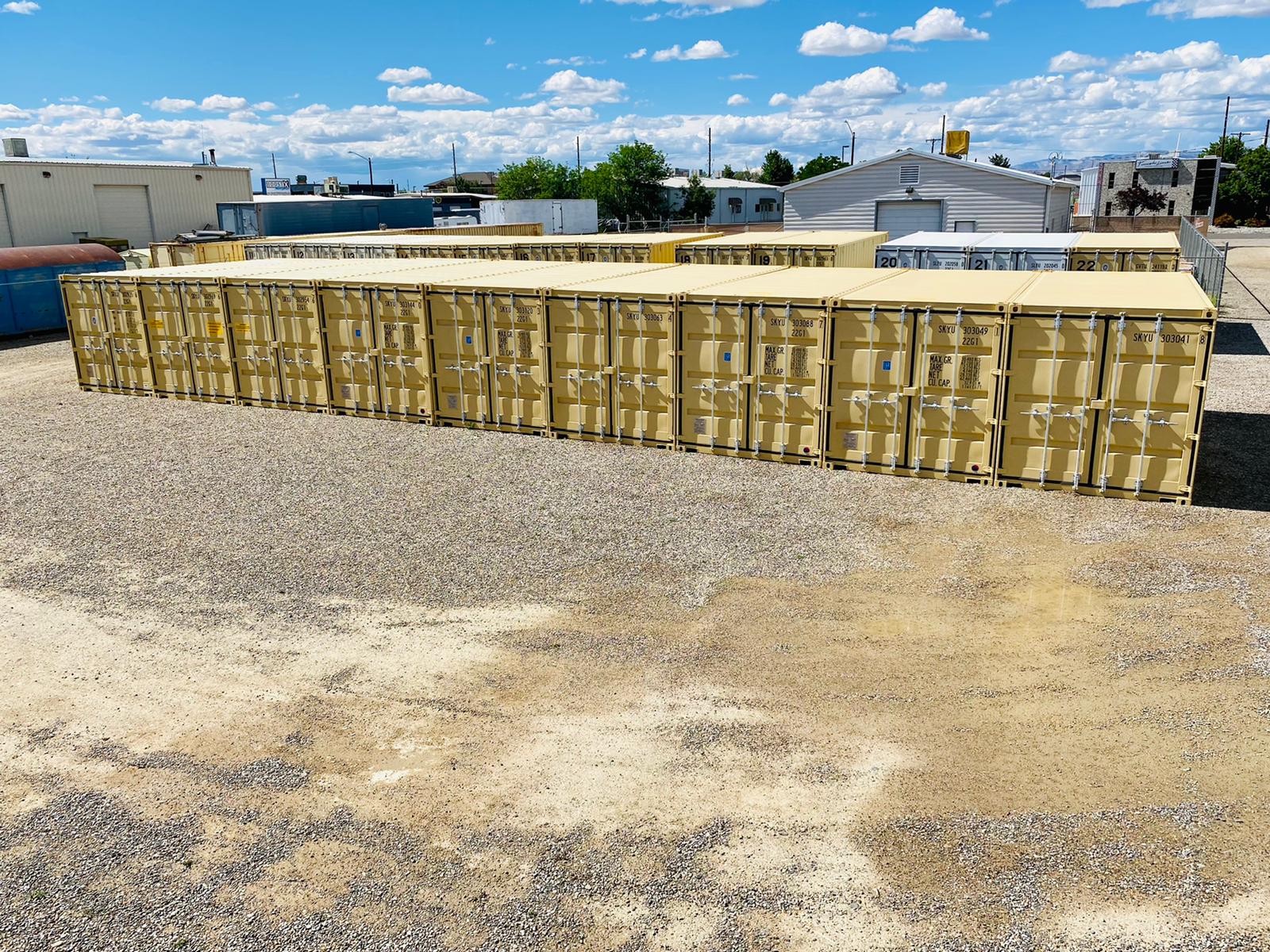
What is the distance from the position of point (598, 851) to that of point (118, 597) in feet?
24.1

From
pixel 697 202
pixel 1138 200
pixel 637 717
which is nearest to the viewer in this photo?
pixel 637 717

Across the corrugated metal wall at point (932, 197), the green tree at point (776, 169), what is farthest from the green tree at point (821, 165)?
the corrugated metal wall at point (932, 197)

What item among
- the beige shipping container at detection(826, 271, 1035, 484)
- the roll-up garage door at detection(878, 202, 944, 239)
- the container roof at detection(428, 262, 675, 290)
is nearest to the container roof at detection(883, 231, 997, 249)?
the container roof at detection(428, 262, 675, 290)

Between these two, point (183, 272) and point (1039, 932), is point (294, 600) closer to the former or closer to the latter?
point (1039, 932)

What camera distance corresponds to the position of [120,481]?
602 inches

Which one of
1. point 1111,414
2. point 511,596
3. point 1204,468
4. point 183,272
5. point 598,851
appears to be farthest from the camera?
point 183,272

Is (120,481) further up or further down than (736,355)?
further down

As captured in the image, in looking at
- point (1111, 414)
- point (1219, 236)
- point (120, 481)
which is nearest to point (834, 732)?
point (1111, 414)

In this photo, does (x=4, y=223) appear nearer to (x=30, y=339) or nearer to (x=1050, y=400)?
(x=30, y=339)

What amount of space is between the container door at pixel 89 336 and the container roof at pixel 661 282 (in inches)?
457

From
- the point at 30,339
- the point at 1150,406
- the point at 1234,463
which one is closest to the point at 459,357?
the point at 1150,406

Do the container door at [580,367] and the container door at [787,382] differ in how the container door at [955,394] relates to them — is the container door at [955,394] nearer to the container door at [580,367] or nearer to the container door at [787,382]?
the container door at [787,382]

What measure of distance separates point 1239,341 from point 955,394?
57.0 ft

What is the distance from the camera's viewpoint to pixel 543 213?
2552 inches
